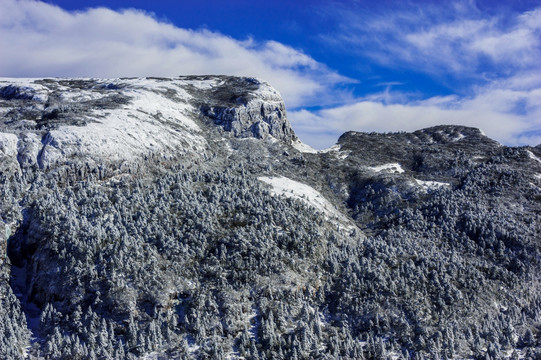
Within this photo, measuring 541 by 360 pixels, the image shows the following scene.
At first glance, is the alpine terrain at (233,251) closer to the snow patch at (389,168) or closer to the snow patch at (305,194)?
the snow patch at (305,194)

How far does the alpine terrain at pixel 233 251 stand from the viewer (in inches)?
1775

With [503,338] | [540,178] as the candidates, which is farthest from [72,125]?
[540,178]

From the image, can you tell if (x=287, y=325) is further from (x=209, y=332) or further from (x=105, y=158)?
(x=105, y=158)

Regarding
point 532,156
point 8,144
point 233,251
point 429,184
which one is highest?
point 532,156

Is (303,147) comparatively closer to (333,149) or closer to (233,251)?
(333,149)

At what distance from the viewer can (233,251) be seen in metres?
53.8

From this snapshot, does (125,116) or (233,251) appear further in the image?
(125,116)

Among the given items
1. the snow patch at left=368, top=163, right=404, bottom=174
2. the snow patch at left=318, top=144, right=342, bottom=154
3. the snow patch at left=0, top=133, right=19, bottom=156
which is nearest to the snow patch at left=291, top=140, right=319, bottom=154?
the snow patch at left=318, top=144, right=342, bottom=154

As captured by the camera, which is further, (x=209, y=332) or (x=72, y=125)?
(x=72, y=125)

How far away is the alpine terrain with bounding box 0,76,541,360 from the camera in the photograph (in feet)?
148

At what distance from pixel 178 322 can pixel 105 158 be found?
100ft

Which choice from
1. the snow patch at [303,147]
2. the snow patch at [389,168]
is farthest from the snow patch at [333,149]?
the snow patch at [389,168]

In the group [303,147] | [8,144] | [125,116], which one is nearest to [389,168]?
[303,147]

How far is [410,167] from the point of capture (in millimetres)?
96500
